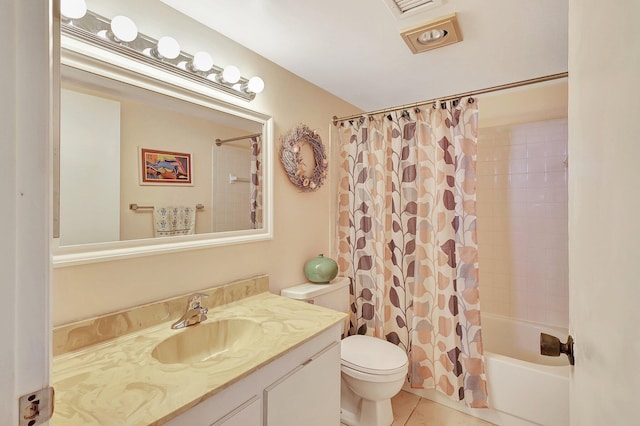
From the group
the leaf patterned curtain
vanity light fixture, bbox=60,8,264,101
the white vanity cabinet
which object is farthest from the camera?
the leaf patterned curtain

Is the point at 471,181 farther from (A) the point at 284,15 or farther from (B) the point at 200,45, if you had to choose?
(B) the point at 200,45

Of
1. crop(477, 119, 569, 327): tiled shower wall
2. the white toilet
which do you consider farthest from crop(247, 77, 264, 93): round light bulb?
crop(477, 119, 569, 327): tiled shower wall

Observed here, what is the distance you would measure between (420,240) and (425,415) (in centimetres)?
115

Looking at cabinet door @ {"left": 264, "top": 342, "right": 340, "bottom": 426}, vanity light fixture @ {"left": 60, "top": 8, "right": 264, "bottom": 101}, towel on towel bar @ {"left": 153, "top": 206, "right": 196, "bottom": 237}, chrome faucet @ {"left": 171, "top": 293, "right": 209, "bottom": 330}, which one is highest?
vanity light fixture @ {"left": 60, "top": 8, "right": 264, "bottom": 101}

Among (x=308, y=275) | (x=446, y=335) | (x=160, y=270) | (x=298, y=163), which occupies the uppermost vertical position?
(x=298, y=163)

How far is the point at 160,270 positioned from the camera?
4.04 ft

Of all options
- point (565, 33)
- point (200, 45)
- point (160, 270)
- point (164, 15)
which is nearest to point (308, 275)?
point (160, 270)

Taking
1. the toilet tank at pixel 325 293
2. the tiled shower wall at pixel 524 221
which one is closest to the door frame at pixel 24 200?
the toilet tank at pixel 325 293

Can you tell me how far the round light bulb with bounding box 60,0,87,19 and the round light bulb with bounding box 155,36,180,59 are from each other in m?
0.26

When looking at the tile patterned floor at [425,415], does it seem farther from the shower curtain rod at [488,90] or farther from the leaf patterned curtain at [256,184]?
the shower curtain rod at [488,90]

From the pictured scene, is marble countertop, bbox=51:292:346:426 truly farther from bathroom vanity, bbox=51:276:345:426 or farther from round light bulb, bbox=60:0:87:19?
round light bulb, bbox=60:0:87:19

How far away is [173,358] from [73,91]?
43.3 inches

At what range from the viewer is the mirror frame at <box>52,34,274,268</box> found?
997 mm

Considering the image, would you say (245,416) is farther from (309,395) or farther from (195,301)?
(195,301)
